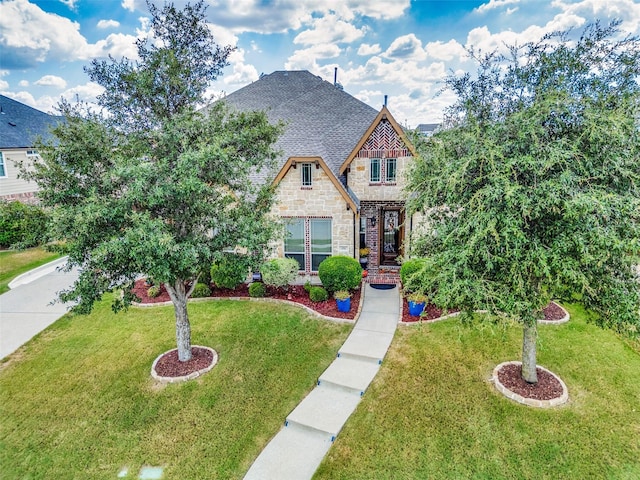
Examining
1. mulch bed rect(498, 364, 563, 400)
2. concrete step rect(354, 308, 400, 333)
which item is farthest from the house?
mulch bed rect(498, 364, 563, 400)

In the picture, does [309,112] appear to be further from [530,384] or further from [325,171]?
[530,384]

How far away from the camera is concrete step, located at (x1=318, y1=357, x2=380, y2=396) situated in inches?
352

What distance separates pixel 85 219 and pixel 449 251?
7047 mm

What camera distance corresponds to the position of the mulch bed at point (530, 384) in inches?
327

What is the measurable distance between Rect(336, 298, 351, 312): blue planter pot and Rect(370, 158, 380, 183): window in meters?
5.39

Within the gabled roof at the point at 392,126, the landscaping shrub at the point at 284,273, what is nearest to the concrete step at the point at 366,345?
the landscaping shrub at the point at 284,273

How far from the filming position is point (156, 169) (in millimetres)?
7531

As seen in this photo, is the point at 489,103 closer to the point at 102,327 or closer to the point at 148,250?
the point at 148,250

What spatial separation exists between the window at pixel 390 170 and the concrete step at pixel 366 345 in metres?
6.71

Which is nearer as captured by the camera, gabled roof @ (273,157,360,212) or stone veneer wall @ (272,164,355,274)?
gabled roof @ (273,157,360,212)

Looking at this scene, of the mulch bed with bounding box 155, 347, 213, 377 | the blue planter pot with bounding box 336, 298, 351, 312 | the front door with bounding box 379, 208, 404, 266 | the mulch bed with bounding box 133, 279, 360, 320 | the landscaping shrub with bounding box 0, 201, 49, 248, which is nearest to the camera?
the landscaping shrub with bounding box 0, 201, 49, 248

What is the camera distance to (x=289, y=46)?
63.6ft

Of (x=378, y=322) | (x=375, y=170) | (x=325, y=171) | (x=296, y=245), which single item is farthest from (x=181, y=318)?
(x=375, y=170)

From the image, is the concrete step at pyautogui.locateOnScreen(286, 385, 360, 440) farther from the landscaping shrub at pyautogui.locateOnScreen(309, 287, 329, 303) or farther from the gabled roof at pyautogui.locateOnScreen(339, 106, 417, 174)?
the gabled roof at pyautogui.locateOnScreen(339, 106, 417, 174)
